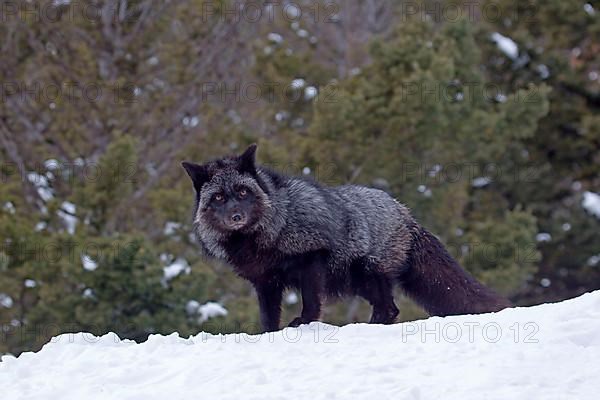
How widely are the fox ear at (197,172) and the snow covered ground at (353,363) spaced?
5.46 feet

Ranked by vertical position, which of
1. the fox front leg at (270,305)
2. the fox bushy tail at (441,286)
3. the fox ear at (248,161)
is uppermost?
the fox ear at (248,161)

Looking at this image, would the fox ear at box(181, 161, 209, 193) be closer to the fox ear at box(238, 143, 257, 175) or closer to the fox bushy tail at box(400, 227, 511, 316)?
the fox ear at box(238, 143, 257, 175)

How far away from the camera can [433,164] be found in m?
18.8

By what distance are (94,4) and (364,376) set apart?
46.4 ft

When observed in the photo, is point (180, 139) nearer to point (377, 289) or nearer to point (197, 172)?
point (197, 172)

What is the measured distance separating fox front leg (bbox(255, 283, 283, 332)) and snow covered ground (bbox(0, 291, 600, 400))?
35.9 inches

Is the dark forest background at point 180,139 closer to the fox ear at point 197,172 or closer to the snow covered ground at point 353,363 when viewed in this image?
the fox ear at point 197,172

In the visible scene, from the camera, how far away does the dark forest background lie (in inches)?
618

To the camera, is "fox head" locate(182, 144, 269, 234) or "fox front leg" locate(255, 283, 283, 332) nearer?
"fox head" locate(182, 144, 269, 234)

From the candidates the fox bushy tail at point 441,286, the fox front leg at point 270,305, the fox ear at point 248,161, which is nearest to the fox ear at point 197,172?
the fox ear at point 248,161

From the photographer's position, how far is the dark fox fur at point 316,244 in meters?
8.81

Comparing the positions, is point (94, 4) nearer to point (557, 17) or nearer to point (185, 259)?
point (185, 259)

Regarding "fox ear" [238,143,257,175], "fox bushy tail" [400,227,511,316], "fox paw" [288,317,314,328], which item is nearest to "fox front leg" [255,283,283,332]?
"fox paw" [288,317,314,328]

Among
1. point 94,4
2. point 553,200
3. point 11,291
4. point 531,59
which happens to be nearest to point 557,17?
point 531,59
